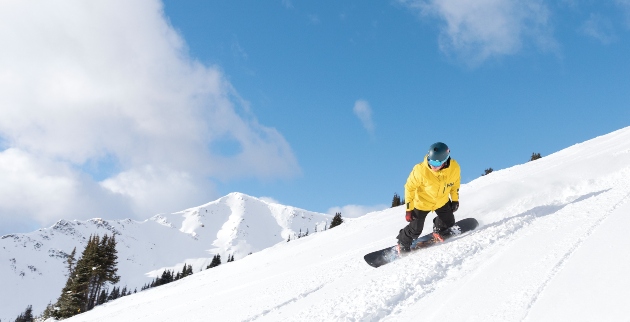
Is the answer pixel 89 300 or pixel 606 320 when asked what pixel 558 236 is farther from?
pixel 89 300

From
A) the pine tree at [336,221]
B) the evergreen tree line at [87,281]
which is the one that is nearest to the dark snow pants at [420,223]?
the evergreen tree line at [87,281]

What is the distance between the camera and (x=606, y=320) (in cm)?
311

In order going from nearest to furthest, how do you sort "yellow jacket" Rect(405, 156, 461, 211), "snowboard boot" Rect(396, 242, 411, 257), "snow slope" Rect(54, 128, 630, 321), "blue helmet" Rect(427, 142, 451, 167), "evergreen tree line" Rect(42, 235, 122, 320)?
"snow slope" Rect(54, 128, 630, 321), "blue helmet" Rect(427, 142, 451, 167), "yellow jacket" Rect(405, 156, 461, 211), "snowboard boot" Rect(396, 242, 411, 257), "evergreen tree line" Rect(42, 235, 122, 320)

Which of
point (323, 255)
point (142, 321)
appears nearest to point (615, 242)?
point (323, 255)

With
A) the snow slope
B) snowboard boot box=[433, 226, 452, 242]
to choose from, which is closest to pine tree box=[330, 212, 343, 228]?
the snow slope

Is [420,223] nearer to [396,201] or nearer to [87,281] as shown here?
[87,281]

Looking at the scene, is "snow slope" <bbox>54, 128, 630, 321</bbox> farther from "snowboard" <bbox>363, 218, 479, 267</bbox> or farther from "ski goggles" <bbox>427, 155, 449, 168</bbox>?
"ski goggles" <bbox>427, 155, 449, 168</bbox>

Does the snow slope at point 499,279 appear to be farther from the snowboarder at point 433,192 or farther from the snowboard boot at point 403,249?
the snowboarder at point 433,192

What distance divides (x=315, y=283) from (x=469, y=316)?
395 cm

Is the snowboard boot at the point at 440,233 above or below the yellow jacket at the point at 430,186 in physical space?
below

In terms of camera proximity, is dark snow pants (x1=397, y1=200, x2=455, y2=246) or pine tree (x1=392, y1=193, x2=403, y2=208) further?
pine tree (x1=392, y1=193, x2=403, y2=208)

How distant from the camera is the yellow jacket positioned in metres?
7.80

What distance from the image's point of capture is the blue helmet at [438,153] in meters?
7.43

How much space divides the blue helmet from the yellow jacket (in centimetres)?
25
